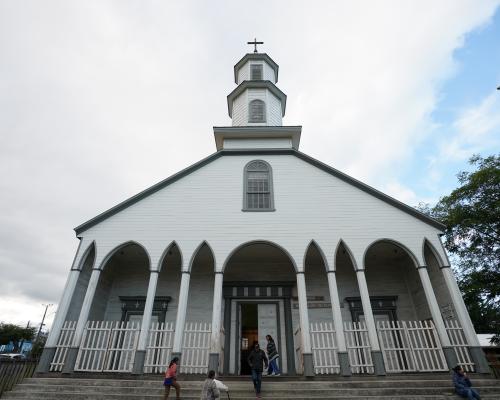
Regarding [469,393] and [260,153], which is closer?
[469,393]

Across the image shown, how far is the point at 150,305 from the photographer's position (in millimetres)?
9445

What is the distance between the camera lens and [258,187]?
11859 millimetres

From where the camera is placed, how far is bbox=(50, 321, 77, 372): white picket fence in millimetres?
8850

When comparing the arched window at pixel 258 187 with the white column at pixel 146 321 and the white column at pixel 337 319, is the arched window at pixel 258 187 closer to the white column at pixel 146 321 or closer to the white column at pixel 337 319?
the white column at pixel 337 319

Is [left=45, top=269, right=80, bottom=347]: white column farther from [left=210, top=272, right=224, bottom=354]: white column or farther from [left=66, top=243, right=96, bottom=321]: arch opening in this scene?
[left=210, top=272, right=224, bottom=354]: white column

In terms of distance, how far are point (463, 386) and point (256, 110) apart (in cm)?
1367

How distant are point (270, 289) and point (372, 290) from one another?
4.39m

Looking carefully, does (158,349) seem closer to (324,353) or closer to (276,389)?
(276,389)

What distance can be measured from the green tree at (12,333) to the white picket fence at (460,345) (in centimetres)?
5958

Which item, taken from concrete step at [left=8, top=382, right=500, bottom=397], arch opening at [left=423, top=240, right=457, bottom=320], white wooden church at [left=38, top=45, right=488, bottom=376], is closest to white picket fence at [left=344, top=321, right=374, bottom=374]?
white wooden church at [left=38, top=45, right=488, bottom=376]

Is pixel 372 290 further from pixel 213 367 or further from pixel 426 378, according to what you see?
pixel 213 367

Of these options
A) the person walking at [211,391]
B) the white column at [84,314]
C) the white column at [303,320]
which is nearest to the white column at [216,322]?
the white column at [303,320]

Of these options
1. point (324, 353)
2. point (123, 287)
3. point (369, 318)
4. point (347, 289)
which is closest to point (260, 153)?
point (347, 289)

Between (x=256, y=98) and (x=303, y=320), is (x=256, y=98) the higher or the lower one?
the higher one
